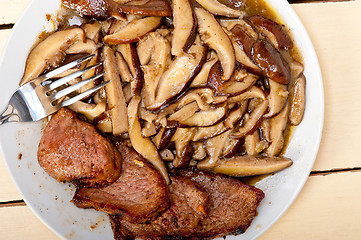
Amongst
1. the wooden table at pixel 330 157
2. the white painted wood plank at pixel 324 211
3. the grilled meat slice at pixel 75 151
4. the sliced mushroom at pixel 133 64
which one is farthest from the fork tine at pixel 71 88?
the white painted wood plank at pixel 324 211

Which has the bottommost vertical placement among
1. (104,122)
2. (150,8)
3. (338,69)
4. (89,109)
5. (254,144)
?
(254,144)

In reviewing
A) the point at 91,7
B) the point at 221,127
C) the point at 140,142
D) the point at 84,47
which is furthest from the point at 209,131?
the point at 91,7

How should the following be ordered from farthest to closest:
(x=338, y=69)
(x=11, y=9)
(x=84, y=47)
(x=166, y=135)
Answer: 1. (x=338, y=69)
2. (x=11, y=9)
3. (x=166, y=135)
4. (x=84, y=47)

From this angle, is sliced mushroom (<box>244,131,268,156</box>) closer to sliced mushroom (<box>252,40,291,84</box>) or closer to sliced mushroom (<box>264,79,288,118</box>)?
sliced mushroom (<box>264,79,288,118</box>)

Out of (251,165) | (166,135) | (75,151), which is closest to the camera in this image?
(75,151)

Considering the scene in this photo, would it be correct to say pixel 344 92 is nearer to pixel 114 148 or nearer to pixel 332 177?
pixel 332 177

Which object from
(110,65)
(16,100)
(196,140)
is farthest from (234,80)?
(16,100)

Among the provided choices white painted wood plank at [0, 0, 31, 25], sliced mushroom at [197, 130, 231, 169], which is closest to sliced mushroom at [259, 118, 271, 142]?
sliced mushroom at [197, 130, 231, 169]

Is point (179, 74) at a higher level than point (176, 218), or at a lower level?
higher

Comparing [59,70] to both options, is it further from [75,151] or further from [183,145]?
[183,145]
